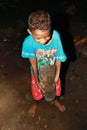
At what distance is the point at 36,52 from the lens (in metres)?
2.83

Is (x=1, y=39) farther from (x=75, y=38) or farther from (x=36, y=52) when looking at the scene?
(x=36, y=52)

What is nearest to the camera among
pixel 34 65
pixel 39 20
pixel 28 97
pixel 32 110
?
pixel 39 20

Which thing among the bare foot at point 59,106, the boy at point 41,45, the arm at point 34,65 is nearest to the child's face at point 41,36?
the boy at point 41,45

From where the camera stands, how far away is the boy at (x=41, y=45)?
2502 mm

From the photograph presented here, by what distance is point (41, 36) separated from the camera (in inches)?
100

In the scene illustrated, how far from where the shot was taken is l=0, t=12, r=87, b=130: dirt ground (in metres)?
3.73

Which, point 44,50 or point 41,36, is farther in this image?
point 44,50

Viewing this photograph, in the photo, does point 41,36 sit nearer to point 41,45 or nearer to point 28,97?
point 41,45

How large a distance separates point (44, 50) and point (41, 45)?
9 cm

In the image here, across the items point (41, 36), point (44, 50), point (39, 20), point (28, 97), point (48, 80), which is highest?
point (39, 20)

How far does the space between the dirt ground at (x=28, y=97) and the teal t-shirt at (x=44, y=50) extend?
3.83 ft

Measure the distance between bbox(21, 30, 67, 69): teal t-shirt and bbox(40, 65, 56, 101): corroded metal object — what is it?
10 cm

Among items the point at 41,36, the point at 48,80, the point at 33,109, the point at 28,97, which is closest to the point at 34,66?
the point at 48,80

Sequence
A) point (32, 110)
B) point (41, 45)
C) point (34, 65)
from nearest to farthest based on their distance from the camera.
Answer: point (41, 45)
point (34, 65)
point (32, 110)
